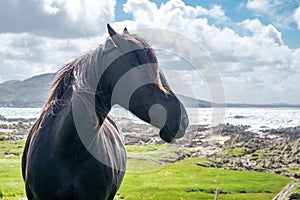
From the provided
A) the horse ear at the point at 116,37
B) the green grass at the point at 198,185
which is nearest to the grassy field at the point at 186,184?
the green grass at the point at 198,185

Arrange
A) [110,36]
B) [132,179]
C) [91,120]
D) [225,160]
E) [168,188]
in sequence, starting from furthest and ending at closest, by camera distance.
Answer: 1. [225,160]
2. [132,179]
3. [168,188]
4. [91,120]
5. [110,36]

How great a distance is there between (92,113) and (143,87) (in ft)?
3.13

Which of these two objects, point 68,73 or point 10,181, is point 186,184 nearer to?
point 10,181

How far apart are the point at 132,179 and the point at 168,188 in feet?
17.7

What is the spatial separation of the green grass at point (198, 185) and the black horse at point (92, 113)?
18679mm

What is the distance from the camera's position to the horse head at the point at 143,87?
486cm

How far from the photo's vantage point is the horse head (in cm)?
486

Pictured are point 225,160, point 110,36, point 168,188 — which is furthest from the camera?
point 225,160

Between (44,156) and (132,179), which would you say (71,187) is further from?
(132,179)

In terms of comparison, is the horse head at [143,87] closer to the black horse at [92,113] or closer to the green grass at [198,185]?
the black horse at [92,113]

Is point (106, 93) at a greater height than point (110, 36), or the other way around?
point (110, 36)

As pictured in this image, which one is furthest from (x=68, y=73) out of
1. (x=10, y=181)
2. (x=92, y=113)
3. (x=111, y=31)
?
(x=10, y=181)

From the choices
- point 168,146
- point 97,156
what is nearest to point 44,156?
point 97,156

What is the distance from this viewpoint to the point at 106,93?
18.1 feet
